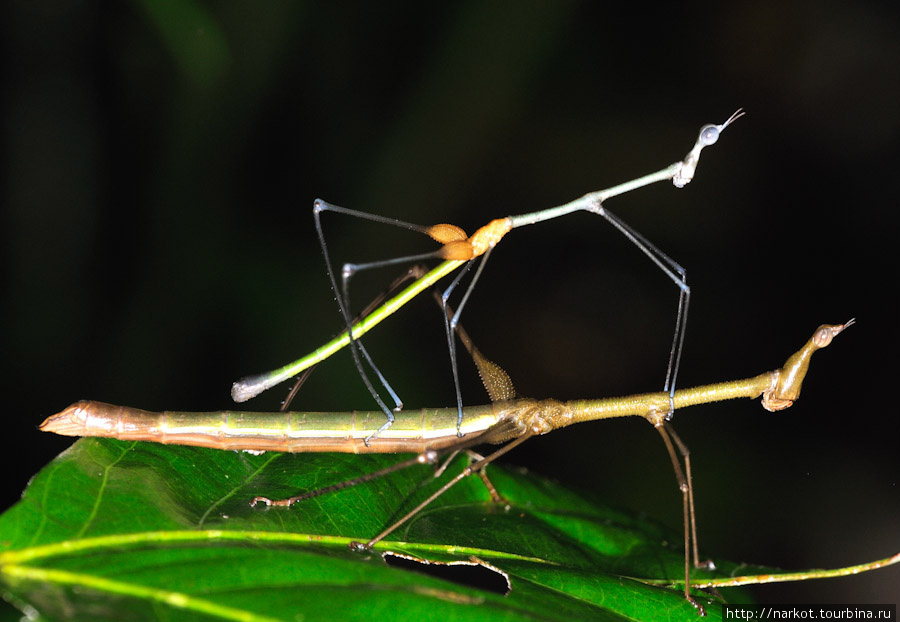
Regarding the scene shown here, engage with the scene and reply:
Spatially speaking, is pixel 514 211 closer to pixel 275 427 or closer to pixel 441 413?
pixel 441 413

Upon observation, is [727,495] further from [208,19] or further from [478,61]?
[208,19]

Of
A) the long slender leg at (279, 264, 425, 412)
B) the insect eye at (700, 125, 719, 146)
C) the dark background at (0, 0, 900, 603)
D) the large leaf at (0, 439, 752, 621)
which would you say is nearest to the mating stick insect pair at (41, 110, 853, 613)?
the insect eye at (700, 125, 719, 146)

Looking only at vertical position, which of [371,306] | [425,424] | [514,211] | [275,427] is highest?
[514,211]

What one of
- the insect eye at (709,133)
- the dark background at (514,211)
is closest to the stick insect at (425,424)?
the insect eye at (709,133)

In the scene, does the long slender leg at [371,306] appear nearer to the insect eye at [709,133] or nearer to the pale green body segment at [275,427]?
the pale green body segment at [275,427]

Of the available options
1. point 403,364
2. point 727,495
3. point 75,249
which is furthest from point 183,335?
point 727,495

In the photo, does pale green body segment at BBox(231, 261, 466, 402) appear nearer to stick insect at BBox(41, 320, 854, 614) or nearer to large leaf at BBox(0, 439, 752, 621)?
stick insect at BBox(41, 320, 854, 614)

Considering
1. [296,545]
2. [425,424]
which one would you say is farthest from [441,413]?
[296,545]

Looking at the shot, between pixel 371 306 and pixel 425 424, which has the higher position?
pixel 371 306
